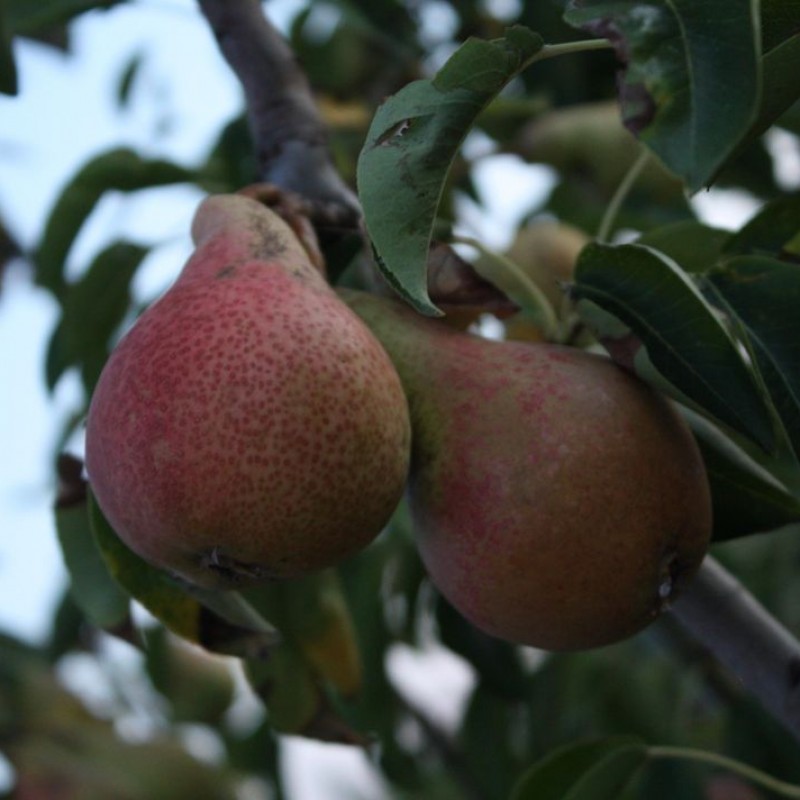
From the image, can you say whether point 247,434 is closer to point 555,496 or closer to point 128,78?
point 555,496

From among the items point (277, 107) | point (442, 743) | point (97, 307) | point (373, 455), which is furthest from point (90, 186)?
point (442, 743)

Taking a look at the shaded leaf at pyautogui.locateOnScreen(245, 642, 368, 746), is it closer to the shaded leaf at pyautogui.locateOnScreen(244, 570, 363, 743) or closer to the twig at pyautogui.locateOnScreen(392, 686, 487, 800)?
the shaded leaf at pyautogui.locateOnScreen(244, 570, 363, 743)

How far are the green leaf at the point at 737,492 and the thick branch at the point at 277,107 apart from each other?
1.14 feet

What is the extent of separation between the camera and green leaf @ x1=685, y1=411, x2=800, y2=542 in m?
0.95

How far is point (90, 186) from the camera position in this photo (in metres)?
1.40

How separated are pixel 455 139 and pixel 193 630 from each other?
17.6 inches

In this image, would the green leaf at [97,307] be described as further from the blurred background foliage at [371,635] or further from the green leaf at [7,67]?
the green leaf at [7,67]

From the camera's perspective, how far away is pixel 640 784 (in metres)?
1.70

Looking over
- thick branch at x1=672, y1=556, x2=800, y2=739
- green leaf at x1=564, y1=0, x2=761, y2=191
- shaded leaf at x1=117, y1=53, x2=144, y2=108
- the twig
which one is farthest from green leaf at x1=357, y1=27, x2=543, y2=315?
shaded leaf at x1=117, y1=53, x2=144, y2=108

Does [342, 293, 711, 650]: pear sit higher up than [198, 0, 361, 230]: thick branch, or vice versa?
[198, 0, 361, 230]: thick branch

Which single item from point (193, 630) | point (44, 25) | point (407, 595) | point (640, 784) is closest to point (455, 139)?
point (193, 630)

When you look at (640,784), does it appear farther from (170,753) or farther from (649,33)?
(649,33)

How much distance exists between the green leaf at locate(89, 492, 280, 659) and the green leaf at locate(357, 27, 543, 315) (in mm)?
352

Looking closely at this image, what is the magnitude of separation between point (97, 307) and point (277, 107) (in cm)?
38
